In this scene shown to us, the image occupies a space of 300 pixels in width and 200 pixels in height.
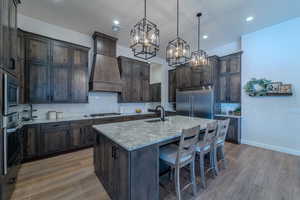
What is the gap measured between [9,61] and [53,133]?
6.37ft

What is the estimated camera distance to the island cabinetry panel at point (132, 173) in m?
1.32

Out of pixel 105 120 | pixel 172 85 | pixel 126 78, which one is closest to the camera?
pixel 105 120

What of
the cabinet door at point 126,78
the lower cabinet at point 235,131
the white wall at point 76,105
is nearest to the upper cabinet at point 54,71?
the white wall at point 76,105

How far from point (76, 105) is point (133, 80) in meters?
2.17

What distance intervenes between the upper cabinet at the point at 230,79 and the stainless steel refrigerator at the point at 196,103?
0.54 metres

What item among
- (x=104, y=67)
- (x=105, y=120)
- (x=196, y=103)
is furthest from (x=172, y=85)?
(x=105, y=120)

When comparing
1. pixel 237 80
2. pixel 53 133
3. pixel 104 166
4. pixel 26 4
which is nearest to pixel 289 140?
pixel 237 80

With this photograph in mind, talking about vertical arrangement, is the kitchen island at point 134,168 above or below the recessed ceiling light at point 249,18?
below

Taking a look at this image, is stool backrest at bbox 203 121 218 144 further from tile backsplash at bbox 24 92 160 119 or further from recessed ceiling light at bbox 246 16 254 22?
tile backsplash at bbox 24 92 160 119

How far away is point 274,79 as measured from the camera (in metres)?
3.59

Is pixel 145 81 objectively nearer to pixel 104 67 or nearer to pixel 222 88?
pixel 104 67

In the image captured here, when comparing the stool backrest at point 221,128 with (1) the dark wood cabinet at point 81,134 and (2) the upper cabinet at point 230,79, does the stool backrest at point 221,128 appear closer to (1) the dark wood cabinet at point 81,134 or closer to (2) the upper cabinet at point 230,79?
(2) the upper cabinet at point 230,79

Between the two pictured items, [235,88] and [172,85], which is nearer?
[235,88]

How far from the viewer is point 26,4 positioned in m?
2.79
